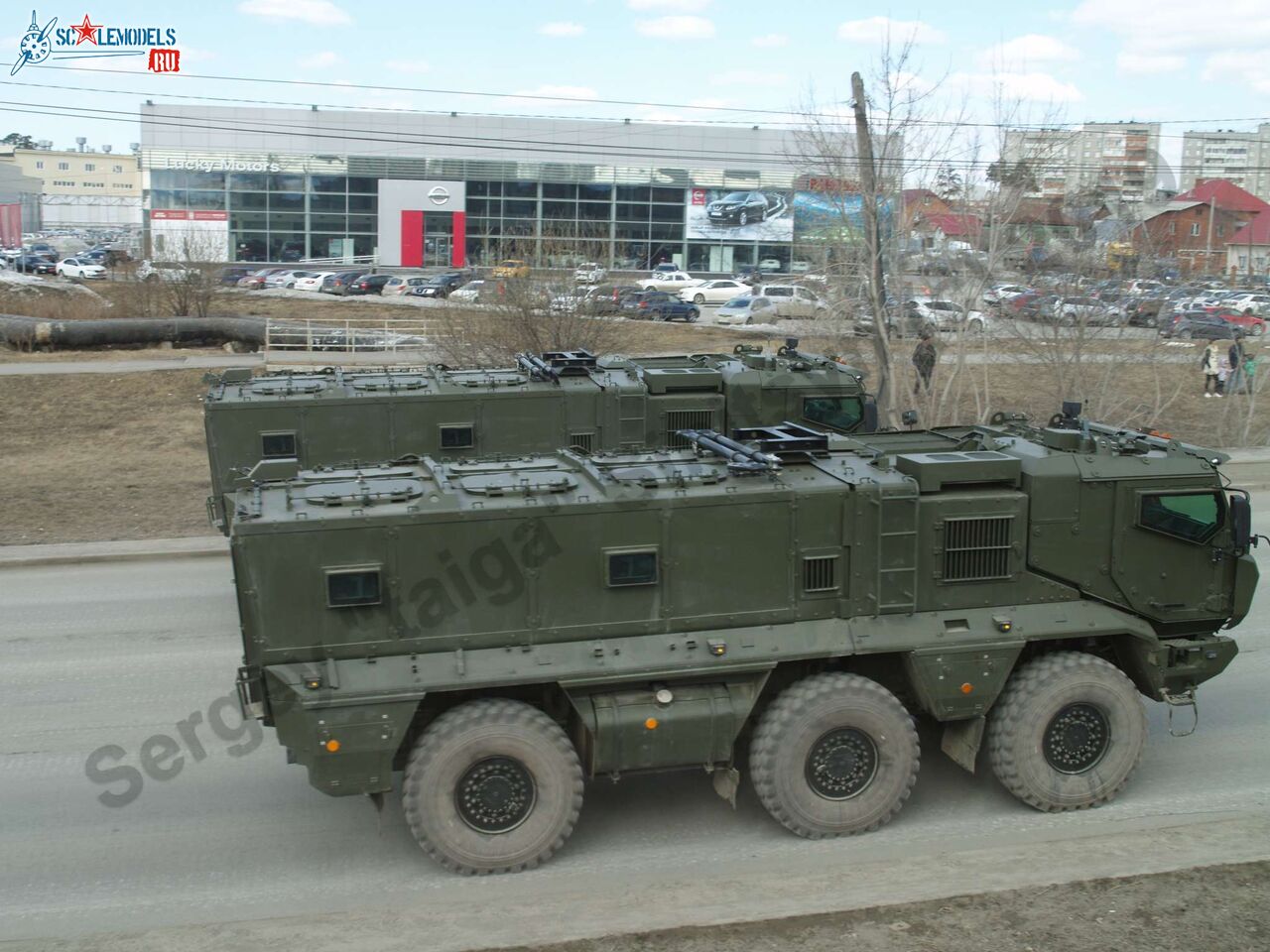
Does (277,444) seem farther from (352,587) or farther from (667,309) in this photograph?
(667,309)

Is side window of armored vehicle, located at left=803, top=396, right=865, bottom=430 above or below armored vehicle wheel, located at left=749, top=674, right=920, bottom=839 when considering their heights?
above

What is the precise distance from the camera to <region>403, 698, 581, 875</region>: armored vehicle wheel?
766cm

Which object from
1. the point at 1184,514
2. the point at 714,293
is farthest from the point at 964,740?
the point at 714,293

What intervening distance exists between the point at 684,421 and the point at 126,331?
24.9 m

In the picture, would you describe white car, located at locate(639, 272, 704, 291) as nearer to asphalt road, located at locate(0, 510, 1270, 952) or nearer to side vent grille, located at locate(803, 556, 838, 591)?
asphalt road, located at locate(0, 510, 1270, 952)

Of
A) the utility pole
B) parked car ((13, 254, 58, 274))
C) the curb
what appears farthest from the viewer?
parked car ((13, 254, 58, 274))

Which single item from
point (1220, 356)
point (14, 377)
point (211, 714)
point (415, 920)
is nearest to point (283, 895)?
point (415, 920)

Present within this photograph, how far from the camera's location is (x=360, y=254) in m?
77.1

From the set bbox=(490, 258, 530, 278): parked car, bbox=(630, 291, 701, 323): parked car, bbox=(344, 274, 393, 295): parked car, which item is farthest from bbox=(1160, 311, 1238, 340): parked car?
bbox=(344, 274, 393, 295): parked car

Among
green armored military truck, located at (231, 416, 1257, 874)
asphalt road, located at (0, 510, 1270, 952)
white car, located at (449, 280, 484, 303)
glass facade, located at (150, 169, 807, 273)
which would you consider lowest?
asphalt road, located at (0, 510, 1270, 952)

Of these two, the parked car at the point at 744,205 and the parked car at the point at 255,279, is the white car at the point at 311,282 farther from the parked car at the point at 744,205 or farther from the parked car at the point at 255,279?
the parked car at the point at 744,205

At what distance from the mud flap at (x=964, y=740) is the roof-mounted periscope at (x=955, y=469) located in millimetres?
1600

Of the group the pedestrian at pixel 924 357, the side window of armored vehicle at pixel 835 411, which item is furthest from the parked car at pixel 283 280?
the side window of armored vehicle at pixel 835 411

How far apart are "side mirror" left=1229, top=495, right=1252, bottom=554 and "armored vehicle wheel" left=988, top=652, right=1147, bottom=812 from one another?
4.16 ft
